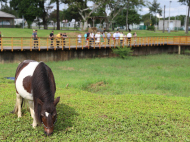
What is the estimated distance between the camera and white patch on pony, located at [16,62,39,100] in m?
6.22

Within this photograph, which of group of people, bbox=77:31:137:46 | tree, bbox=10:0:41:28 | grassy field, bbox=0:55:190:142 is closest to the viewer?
grassy field, bbox=0:55:190:142

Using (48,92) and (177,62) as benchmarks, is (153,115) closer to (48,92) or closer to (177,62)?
(48,92)

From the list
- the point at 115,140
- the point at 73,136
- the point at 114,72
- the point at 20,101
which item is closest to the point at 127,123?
the point at 115,140

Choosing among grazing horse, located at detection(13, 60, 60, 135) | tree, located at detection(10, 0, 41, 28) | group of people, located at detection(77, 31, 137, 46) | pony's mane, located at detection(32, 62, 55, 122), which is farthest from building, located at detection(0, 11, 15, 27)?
pony's mane, located at detection(32, 62, 55, 122)

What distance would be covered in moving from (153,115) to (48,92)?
11.4 ft

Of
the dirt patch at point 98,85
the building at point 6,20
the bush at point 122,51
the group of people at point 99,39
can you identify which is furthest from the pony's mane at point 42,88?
the building at point 6,20

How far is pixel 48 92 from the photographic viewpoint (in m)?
5.78

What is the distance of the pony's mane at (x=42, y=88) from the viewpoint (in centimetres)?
569

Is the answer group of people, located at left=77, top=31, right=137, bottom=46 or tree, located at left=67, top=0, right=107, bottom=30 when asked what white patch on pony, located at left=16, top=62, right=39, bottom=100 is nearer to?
group of people, located at left=77, top=31, right=137, bottom=46

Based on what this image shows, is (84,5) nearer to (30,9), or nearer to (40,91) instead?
(30,9)

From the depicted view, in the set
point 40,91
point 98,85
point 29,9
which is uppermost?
point 29,9

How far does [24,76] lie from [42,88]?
0.85 metres

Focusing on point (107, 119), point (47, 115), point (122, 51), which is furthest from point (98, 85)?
point (122, 51)

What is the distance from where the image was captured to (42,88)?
228 inches
